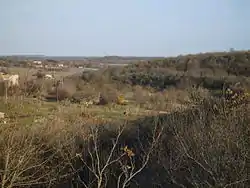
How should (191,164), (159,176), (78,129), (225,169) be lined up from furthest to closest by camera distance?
(78,129), (159,176), (191,164), (225,169)

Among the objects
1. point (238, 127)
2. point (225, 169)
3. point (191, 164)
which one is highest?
point (238, 127)

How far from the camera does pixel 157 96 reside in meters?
28.5

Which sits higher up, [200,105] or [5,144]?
[200,105]

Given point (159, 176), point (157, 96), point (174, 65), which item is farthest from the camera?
point (174, 65)

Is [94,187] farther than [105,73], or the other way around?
[105,73]

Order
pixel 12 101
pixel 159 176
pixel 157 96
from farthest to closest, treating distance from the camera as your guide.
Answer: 1. pixel 157 96
2. pixel 159 176
3. pixel 12 101

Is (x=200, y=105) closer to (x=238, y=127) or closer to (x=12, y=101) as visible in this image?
(x=238, y=127)

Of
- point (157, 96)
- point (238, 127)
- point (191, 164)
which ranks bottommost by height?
point (157, 96)

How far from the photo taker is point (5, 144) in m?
6.40

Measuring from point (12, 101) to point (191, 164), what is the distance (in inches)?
132

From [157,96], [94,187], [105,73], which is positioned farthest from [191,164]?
[105,73]

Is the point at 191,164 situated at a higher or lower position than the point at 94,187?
higher

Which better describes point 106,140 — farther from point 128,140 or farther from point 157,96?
point 157,96

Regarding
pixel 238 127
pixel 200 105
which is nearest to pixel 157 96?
pixel 200 105
